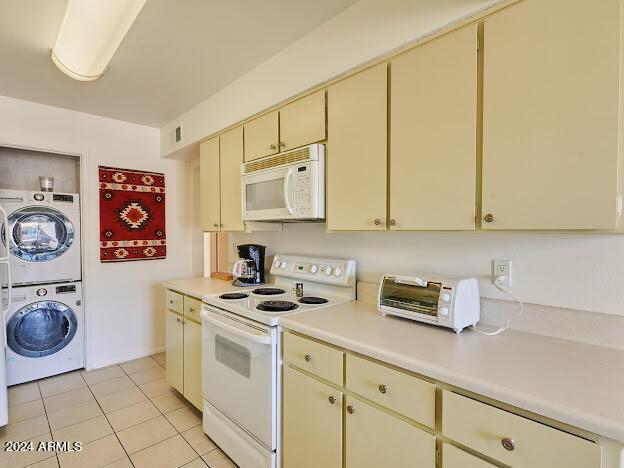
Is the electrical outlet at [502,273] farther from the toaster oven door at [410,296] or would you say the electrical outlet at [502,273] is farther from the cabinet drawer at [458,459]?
the cabinet drawer at [458,459]

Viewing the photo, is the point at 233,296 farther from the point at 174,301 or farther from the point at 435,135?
the point at 435,135

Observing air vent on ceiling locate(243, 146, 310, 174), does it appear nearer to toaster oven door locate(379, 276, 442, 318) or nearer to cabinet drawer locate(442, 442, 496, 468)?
toaster oven door locate(379, 276, 442, 318)

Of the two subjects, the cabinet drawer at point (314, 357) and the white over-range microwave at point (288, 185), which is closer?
the cabinet drawer at point (314, 357)

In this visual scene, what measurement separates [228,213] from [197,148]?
1021mm

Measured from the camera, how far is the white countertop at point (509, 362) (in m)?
0.77

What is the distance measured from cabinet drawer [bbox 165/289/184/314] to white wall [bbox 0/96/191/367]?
1020mm

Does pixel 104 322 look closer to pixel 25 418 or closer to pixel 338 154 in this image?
pixel 25 418

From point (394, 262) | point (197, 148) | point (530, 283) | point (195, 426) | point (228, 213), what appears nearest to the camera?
point (530, 283)

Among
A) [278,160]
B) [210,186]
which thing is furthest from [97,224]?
[278,160]

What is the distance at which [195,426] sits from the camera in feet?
7.23

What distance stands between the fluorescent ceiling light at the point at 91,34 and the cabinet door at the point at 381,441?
81.9 inches

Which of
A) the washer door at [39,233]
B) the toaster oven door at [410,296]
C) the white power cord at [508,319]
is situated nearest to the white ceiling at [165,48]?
the washer door at [39,233]

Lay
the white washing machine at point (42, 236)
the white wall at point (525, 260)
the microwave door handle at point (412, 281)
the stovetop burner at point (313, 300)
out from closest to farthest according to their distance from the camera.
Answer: the white wall at point (525, 260)
the microwave door handle at point (412, 281)
the stovetop burner at point (313, 300)
the white washing machine at point (42, 236)

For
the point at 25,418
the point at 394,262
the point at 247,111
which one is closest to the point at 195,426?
the point at 25,418
